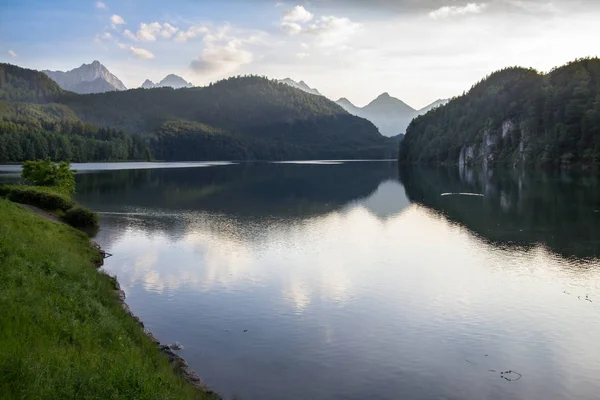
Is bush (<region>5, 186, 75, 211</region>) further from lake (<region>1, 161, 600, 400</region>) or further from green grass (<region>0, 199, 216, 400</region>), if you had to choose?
green grass (<region>0, 199, 216, 400</region>)

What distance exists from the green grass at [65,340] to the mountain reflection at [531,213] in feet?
129

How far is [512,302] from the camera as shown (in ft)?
106

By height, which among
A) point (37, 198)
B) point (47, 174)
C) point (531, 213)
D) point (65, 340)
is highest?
point (47, 174)

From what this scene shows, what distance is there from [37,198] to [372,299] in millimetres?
45908

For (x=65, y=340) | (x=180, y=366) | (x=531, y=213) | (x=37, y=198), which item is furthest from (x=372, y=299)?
(x=531, y=213)

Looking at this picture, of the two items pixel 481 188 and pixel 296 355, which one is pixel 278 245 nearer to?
pixel 296 355

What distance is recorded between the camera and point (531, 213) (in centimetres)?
7194

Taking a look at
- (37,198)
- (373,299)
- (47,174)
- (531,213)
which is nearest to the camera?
(373,299)

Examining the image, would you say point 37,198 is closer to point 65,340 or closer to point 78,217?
point 78,217

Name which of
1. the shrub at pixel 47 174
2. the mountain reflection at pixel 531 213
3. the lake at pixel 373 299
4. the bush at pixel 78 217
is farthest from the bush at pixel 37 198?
the mountain reflection at pixel 531 213

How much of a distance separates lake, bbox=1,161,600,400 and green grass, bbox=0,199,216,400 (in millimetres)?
3268

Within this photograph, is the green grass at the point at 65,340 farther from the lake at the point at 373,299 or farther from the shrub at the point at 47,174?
the shrub at the point at 47,174

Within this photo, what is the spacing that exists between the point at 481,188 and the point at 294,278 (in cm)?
8848

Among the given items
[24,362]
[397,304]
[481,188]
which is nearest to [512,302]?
[397,304]
